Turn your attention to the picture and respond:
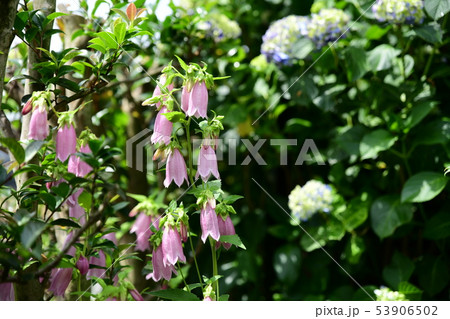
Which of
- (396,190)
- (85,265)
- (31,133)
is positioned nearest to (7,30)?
(31,133)

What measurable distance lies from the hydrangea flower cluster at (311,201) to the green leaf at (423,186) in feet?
0.76

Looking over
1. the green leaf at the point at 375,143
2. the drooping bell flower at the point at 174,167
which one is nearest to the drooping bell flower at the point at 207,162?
the drooping bell flower at the point at 174,167

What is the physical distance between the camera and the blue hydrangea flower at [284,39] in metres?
1.52

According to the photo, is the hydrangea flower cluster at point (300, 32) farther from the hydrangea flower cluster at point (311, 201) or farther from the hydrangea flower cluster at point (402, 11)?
the hydrangea flower cluster at point (311, 201)

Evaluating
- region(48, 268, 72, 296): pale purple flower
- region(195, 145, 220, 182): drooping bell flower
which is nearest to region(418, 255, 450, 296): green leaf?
region(195, 145, 220, 182): drooping bell flower

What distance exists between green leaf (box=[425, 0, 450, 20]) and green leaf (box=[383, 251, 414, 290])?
65 cm

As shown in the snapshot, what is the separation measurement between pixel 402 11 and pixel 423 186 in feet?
1.48

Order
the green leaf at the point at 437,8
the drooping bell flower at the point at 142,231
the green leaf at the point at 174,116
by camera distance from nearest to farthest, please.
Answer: the green leaf at the point at 174,116 → the drooping bell flower at the point at 142,231 → the green leaf at the point at 437,8

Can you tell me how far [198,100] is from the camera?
0.80 metres

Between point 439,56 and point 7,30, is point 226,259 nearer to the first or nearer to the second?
point 439,56

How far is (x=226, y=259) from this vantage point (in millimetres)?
1744

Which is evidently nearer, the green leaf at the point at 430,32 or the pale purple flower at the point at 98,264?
the pale purple flower at the point at 98,264

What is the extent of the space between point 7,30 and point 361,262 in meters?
1.22

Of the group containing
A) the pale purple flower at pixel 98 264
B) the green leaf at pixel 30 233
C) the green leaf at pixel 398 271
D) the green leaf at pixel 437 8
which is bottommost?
the green leaf at pixel 398 271
